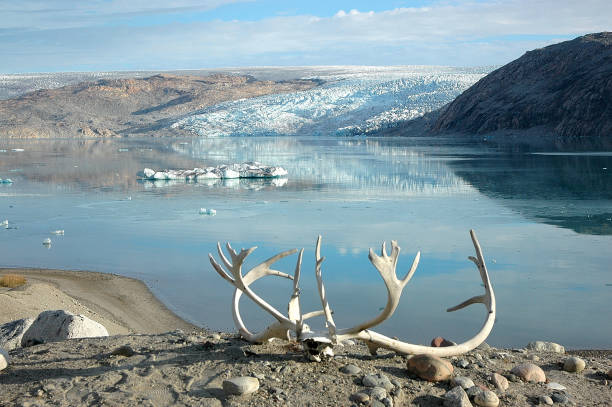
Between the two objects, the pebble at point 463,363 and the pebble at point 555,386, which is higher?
the pebble at point 463,363

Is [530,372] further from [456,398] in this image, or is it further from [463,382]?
[456,398]

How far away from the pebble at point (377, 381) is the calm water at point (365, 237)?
6.80 feet

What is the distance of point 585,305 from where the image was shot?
6.16 meters

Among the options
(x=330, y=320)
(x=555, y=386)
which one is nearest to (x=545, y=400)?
(x=555, y=386)

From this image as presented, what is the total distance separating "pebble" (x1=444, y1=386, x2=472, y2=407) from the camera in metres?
3.02

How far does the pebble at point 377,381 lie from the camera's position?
3168 millimetres

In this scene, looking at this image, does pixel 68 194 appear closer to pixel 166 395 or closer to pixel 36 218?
pixel 36 218

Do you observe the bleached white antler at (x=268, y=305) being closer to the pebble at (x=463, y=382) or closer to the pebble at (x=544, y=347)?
the pebble at (x=463, y=382)

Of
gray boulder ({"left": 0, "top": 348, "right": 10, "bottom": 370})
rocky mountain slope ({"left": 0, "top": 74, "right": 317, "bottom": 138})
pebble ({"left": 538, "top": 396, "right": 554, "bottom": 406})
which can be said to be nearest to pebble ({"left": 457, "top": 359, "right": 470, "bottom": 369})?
pebble ({"left": 538, "top": 396, "right": 554, "bottom": 406})

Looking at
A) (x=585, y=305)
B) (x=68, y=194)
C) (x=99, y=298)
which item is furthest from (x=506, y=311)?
(x=68, y=194)

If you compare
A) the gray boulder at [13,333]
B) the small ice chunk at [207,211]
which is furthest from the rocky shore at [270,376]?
the small ice chunk at [207,211]

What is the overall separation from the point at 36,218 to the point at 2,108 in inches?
3003

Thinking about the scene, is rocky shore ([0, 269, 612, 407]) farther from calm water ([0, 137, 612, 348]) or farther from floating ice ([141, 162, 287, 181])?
floating ice ([141, 162, 287, 181])

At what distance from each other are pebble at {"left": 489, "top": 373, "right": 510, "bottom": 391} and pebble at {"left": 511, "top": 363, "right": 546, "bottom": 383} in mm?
112
